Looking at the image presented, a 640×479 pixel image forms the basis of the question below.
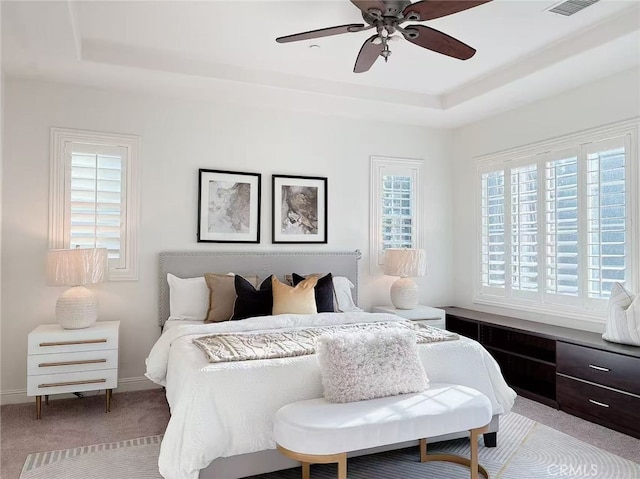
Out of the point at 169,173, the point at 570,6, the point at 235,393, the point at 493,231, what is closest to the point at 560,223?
the point at 493,231

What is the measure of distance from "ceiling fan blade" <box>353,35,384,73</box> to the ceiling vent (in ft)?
3.74

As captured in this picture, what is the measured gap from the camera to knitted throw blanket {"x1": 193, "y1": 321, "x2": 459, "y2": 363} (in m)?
2.64

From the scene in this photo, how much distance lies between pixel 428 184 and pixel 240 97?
2.35m

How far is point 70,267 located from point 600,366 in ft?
12.8

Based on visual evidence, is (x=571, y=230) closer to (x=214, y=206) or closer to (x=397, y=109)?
(x=397, y=109)

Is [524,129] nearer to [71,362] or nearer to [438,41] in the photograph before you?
[438,41]

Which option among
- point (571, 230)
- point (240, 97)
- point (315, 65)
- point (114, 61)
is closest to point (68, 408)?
point (114, 61)

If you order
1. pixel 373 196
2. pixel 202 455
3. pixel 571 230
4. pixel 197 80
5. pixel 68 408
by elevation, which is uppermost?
pixel 197 80

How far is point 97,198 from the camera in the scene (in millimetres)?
4051

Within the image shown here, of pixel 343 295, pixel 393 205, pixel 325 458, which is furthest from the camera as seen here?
pixel 393 205

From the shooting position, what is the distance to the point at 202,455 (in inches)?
87.4

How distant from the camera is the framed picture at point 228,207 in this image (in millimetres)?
4418

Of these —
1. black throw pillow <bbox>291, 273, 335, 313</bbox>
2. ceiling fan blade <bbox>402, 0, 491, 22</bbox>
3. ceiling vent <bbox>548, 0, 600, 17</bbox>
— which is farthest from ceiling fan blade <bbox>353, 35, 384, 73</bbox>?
black throw pillow <bbox>291, 273, 335, 313</bbox>

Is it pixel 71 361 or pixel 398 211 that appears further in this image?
pixel 398 211
